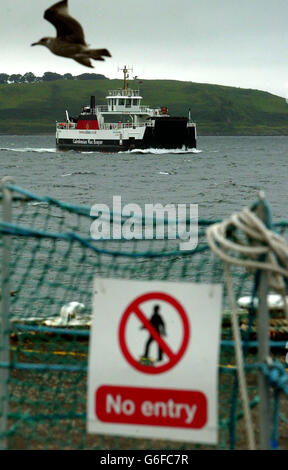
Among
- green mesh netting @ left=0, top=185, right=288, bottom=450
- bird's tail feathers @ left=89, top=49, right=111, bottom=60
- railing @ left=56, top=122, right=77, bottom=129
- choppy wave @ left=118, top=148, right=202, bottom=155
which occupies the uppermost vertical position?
railing @ left=56, top=122, right=77, bottom=129

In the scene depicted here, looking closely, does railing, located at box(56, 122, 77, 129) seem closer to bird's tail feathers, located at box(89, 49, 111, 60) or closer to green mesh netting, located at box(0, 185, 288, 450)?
green mesh netting, located at box(0, 185, 288, 450)

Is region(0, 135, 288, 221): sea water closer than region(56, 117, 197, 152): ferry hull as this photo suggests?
Yes

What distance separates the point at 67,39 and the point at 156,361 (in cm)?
292

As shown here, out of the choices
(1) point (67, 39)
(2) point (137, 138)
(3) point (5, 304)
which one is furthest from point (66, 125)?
(3) point (5, 304)

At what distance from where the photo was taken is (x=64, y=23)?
5.75 m

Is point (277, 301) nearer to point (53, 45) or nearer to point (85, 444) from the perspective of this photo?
point (85, 444)

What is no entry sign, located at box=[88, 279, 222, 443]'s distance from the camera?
366cm

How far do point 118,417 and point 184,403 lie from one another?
333mm

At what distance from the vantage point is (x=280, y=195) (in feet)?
176

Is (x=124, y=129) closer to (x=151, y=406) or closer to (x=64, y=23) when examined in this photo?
(x=64, y=23)

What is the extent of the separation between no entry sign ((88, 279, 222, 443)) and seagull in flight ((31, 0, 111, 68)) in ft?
7.98

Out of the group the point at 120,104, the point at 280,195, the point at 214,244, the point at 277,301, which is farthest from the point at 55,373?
the point at 120,104

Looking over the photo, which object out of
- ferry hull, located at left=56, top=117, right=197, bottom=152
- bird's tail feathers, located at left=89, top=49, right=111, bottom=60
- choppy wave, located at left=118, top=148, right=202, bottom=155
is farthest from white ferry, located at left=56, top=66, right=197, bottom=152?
bird's tail feathers, located at left=89, top=49, right=111, bottom=60
